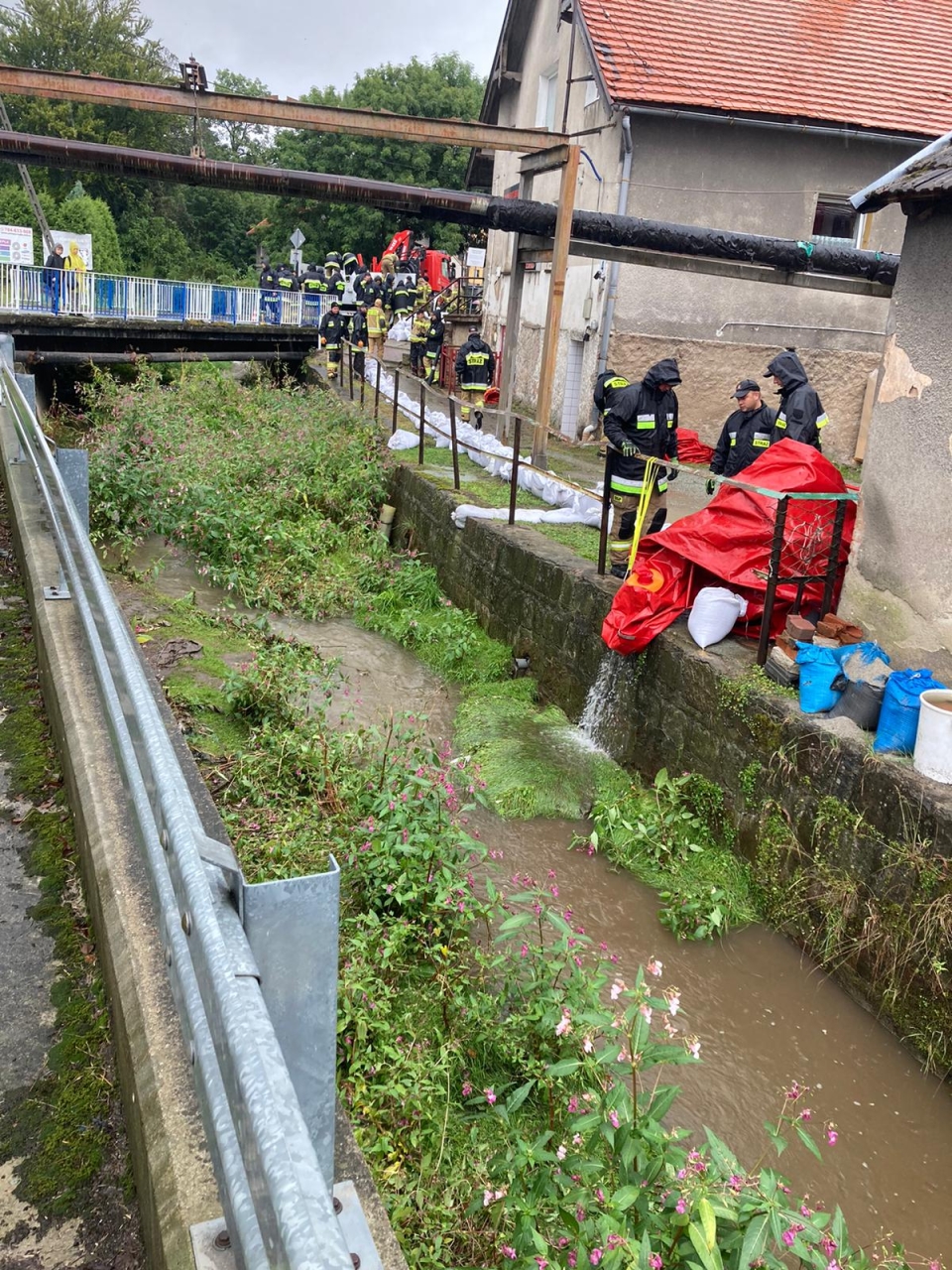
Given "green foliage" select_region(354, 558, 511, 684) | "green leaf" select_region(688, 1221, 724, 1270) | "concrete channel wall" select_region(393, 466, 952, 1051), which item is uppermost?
"green leaf" select_region(688, 1221, 724, 1270)

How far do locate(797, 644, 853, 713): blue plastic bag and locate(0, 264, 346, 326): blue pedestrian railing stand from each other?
48.1ft

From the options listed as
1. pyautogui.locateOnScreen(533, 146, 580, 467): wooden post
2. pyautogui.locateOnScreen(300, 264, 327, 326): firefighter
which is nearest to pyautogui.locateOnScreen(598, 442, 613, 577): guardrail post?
pyautogui.locateOnScreen(533, 146, 580, 467): wooden post

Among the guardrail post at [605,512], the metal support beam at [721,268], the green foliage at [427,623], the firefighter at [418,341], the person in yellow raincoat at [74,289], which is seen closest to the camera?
the guardrail post at [605,512]

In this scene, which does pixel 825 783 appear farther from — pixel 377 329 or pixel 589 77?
pixel 377 329

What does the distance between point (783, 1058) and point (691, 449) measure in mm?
10308

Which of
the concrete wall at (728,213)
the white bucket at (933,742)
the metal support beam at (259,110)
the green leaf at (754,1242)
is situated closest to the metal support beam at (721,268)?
the metal support beam at (259,110)

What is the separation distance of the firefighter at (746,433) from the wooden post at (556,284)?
10.1 feet

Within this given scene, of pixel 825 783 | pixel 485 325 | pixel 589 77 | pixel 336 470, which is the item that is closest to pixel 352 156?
pixel 485 325

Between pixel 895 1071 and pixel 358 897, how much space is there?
263 cm

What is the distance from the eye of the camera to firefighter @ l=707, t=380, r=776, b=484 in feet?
28.5

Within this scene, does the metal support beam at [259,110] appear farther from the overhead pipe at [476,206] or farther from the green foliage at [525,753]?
the green foliage at [525,753]

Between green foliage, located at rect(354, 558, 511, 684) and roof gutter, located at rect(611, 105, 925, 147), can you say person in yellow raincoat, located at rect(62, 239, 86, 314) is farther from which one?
green foliage, located at rect(354, 558, 511, 684)

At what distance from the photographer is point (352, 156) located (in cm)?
4631

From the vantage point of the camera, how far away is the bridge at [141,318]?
16484 millimetres
